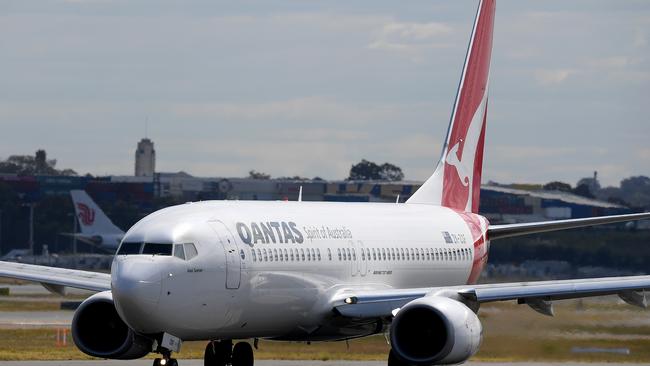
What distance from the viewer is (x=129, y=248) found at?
27625mm

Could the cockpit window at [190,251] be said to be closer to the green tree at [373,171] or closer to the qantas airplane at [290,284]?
the qantas airplane at [290,284]

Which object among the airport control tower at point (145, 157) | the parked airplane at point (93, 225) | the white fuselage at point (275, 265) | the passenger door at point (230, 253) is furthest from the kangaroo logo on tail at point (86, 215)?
the passenger door at point (230, 253)

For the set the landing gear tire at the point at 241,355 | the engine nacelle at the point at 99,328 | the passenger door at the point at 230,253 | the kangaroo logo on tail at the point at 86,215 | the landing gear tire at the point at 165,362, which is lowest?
the landing gear tire at the point at 241,355

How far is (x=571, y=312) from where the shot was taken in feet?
126

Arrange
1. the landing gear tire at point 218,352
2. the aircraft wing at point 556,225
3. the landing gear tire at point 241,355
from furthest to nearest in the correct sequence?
the aircraft wing at point 556,225, the landing gear tire at point 241,355, the landing gear tire at point 218,352

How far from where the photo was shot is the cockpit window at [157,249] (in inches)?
1078

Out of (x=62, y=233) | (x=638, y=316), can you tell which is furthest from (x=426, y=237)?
(x=62, y=233)

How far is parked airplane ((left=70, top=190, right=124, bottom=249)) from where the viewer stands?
10894 centimetres

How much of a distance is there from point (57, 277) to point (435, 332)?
800cm

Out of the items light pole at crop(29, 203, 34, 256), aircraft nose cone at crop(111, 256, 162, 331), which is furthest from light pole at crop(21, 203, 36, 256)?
aircraft nose cone at crop(111, 256, 162, 331)

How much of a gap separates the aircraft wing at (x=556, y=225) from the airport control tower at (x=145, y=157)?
441 ft

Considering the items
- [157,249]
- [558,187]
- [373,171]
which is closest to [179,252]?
[157,249]

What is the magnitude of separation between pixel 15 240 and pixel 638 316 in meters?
91.6

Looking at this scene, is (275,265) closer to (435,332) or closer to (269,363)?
(435,332)
